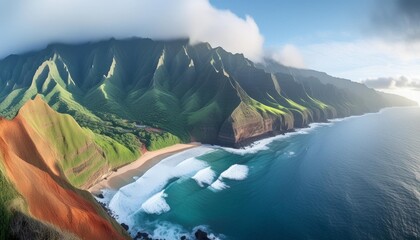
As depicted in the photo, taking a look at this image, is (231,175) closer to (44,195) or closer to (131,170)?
(131,170)

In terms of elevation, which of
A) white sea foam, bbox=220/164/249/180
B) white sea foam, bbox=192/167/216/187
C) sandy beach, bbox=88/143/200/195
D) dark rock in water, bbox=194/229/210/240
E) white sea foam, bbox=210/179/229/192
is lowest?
sandy beach, bbox=88/143/200/195

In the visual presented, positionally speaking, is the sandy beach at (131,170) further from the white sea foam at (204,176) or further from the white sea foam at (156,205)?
the white sea foam at (204,176)

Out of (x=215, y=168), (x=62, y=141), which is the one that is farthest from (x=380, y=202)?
(x=62, y=141)

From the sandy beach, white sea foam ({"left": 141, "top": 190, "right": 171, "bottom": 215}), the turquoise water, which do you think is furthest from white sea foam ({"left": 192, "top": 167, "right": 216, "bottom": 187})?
the sandy beach

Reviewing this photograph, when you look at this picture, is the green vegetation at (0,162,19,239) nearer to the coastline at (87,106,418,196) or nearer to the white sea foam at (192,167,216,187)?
the coastline at (87,106,418,196)

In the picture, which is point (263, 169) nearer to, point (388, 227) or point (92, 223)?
point (388, 227)

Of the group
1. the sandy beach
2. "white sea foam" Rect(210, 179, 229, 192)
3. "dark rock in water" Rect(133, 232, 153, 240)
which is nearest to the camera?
"dark rock in water" Rect(133, 232, 153, 240)

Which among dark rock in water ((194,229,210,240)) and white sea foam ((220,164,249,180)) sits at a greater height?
white sea foam ((220,164,249,180))
